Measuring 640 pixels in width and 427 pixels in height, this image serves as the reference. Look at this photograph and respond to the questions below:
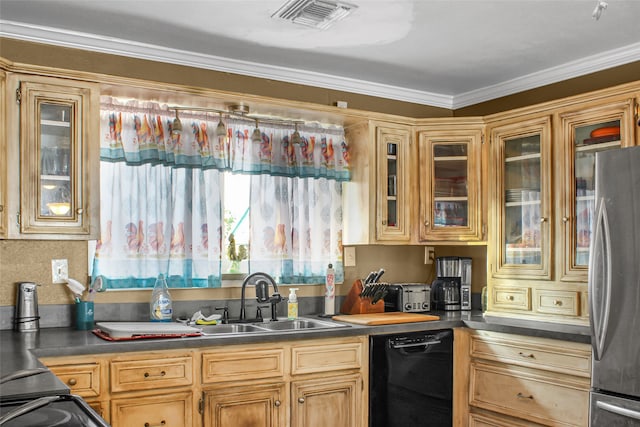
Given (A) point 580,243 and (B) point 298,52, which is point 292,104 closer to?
(B) point 298,52

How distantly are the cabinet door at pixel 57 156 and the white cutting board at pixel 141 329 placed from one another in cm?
47

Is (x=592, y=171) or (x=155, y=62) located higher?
(x=155, y=62)

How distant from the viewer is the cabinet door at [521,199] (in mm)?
3688

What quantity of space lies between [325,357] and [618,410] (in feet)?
4.51

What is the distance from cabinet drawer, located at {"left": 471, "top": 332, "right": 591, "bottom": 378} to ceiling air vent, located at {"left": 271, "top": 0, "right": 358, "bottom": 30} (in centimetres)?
190

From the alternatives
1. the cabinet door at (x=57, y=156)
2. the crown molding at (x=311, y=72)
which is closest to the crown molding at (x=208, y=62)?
the crown molding at (x=311, y=72)

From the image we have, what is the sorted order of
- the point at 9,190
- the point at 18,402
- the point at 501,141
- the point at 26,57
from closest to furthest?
the point at 18,402 → the point at 9,190 → the point at 26,57 → the point at 501,141

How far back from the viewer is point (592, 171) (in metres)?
3.45

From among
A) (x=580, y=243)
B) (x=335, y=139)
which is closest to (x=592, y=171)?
(x=580, y=243)

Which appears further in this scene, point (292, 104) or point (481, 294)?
point (481, 294)

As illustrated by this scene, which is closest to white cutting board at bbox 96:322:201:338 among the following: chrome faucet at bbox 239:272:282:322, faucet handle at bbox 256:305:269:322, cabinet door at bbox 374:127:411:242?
chrome faucet at bbox 239:272:282:322

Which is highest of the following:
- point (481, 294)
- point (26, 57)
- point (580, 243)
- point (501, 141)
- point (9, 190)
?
point (26, 57)

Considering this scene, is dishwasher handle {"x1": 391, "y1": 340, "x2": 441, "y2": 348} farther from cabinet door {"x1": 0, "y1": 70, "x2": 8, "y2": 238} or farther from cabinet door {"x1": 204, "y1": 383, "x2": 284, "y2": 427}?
cabinet door {"x1": 0, "y1": 70, "x2": 8, "y2": 238}

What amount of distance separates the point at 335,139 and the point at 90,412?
9.16ft
